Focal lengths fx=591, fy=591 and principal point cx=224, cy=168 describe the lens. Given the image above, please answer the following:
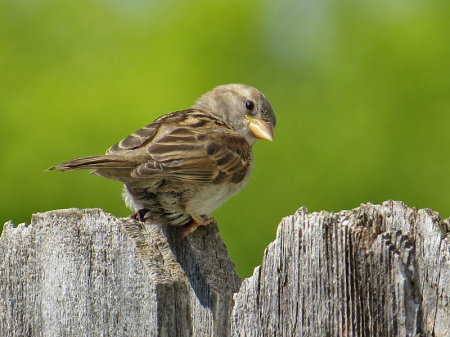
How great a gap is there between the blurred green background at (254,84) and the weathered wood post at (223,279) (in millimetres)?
3028

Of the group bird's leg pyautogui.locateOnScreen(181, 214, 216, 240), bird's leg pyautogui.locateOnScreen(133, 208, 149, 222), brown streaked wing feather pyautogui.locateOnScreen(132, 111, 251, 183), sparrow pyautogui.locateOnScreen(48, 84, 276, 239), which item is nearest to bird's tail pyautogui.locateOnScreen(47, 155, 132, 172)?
sparrow pyautogui.locateOnScreen(48, 84, 276, 239)

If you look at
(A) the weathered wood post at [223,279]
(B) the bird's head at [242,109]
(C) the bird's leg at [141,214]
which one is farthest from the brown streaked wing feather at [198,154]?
(A) the weathered wood post at [223,279]

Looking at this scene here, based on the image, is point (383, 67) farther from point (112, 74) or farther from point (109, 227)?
point (109, 227)

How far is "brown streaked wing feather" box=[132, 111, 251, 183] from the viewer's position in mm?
3145

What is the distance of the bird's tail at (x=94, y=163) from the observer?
8.68ft

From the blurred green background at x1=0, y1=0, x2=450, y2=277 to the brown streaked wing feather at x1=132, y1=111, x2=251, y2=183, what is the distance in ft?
4.35

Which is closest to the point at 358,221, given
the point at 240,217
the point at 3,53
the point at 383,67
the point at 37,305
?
the point at 37,305

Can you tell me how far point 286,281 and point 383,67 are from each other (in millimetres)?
4295

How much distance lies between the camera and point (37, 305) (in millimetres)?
2041

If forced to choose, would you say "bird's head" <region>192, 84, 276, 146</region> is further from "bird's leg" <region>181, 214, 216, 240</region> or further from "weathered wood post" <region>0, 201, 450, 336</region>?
"weathered wood post" <region>0, 201, 450, 336</region>

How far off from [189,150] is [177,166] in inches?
9.9

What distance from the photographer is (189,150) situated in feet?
11.3

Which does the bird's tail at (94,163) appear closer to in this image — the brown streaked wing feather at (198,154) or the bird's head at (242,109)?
the brown streaked wing feather at (198,154)

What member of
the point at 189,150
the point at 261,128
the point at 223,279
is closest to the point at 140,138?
the point at 189,150
